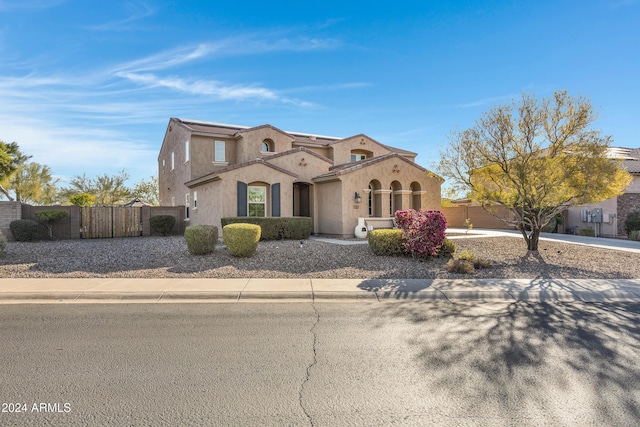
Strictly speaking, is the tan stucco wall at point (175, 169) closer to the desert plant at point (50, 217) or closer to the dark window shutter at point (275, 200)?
the desert plant at point (50, 217)

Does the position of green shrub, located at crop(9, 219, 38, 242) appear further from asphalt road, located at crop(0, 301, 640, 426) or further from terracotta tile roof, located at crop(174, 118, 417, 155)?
asphalt road, located at crop(0, 301, 640, 426)

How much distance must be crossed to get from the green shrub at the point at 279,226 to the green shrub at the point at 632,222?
58.2ft

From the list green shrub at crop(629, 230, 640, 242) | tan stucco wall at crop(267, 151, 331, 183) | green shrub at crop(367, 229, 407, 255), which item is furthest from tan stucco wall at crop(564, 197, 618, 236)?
tan stucco wall at crop(267, 151, 331, 183)

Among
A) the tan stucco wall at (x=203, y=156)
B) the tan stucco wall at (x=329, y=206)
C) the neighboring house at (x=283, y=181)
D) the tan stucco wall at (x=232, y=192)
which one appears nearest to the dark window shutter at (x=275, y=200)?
the neighboring house at (x=283, y=181)

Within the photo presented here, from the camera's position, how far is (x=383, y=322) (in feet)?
20.3

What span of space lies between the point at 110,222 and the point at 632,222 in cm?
2870

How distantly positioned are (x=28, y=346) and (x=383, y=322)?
5.13 meters

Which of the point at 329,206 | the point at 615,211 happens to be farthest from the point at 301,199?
the point at 615,211

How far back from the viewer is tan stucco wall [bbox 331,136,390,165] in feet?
86.2

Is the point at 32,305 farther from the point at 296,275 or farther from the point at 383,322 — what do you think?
the point at 383,322

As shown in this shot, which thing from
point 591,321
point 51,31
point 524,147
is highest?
point 51,31

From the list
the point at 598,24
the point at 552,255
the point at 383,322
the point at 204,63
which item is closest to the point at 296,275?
the point at 383,322

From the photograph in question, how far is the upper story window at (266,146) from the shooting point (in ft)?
78.8

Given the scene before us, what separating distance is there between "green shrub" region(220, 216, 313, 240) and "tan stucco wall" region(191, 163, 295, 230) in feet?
4.07
